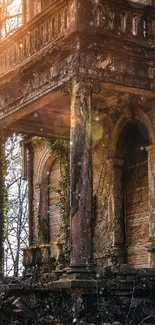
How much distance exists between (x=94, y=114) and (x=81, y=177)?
465 centimetres

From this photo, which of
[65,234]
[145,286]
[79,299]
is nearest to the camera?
[79,299]

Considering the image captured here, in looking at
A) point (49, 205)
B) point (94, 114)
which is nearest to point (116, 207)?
point (94, 114)

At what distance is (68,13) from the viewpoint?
47.8 feet

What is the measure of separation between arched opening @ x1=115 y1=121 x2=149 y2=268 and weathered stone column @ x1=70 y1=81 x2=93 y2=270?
3.29 meters

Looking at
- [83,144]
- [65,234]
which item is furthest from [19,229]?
[83,144]

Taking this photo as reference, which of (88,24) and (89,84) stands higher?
(88,24)

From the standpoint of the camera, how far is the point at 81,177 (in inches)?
551

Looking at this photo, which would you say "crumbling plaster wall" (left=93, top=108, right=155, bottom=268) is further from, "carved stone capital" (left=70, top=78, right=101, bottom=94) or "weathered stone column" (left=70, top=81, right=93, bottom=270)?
"weathered stone column" (left=70, top=81, right=93, bottom=270)

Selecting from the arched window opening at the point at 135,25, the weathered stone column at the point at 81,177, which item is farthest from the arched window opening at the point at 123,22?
the weathered stone column at the point at 81,177

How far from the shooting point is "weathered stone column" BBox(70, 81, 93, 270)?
13.7m

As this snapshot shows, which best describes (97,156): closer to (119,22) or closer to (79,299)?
(119,22)

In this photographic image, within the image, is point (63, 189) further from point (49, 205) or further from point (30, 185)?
point (30, 185)

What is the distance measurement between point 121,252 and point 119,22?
568 centimetres

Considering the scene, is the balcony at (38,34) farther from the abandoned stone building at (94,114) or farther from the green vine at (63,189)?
the green vine at (63,189)
